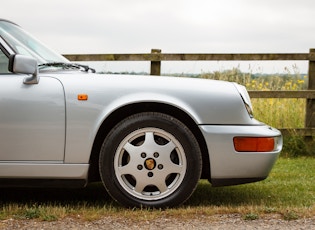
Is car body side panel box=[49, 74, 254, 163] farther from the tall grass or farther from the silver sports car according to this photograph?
the tall grass

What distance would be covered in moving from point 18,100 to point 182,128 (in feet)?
4.13

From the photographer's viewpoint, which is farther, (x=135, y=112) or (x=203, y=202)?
(x=203, y=202)

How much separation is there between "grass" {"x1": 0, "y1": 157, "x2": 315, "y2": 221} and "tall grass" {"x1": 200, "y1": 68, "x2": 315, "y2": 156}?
2651 mm

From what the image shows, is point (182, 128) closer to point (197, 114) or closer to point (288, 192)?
point (197, 114)

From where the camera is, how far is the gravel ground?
168 inches

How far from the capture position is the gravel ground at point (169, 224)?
427cm

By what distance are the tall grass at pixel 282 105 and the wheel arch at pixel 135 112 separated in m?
4.79

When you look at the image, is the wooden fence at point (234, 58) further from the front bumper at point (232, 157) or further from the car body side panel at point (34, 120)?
the car body side panel at point (34, 120)

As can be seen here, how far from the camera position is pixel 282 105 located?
398 inches

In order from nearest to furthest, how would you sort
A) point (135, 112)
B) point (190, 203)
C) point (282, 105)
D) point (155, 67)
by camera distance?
point (135, 112)
point (190, 203)
point (155, 67)
point (282, 105)

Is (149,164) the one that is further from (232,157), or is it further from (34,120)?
(34,120)

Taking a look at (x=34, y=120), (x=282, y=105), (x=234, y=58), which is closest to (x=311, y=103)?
(x=282, y=105)

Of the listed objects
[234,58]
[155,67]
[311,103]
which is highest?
[234,58]

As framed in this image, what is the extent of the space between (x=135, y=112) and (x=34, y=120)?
2.56 ft
